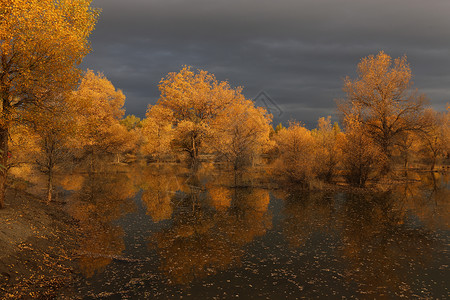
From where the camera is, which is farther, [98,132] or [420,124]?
[98,132]

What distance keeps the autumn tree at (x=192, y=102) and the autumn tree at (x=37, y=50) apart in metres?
20.4

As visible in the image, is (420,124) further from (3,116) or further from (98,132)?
(98,132)

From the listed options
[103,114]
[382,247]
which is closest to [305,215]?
[382,247]

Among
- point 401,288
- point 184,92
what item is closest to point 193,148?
point 184,92

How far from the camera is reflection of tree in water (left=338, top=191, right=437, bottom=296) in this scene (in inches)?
456

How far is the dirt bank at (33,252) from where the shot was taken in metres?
9.93

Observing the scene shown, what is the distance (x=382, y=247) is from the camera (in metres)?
15.4

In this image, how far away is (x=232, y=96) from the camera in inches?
1547

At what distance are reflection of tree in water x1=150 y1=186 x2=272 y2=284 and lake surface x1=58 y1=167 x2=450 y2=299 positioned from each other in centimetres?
6

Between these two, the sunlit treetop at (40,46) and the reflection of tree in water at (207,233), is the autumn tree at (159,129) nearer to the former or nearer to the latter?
the reflection of tree in water at (207,233)

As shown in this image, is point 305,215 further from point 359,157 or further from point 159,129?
point 159,129

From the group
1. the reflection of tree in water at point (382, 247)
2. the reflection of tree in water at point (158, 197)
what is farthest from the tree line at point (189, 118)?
the reflection of tree in water at point (382, 247)

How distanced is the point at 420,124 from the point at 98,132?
167 feet

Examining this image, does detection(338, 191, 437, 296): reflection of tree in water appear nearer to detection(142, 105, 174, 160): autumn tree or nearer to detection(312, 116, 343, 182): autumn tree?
detection(312, 116, 343, 182): autumn tree
